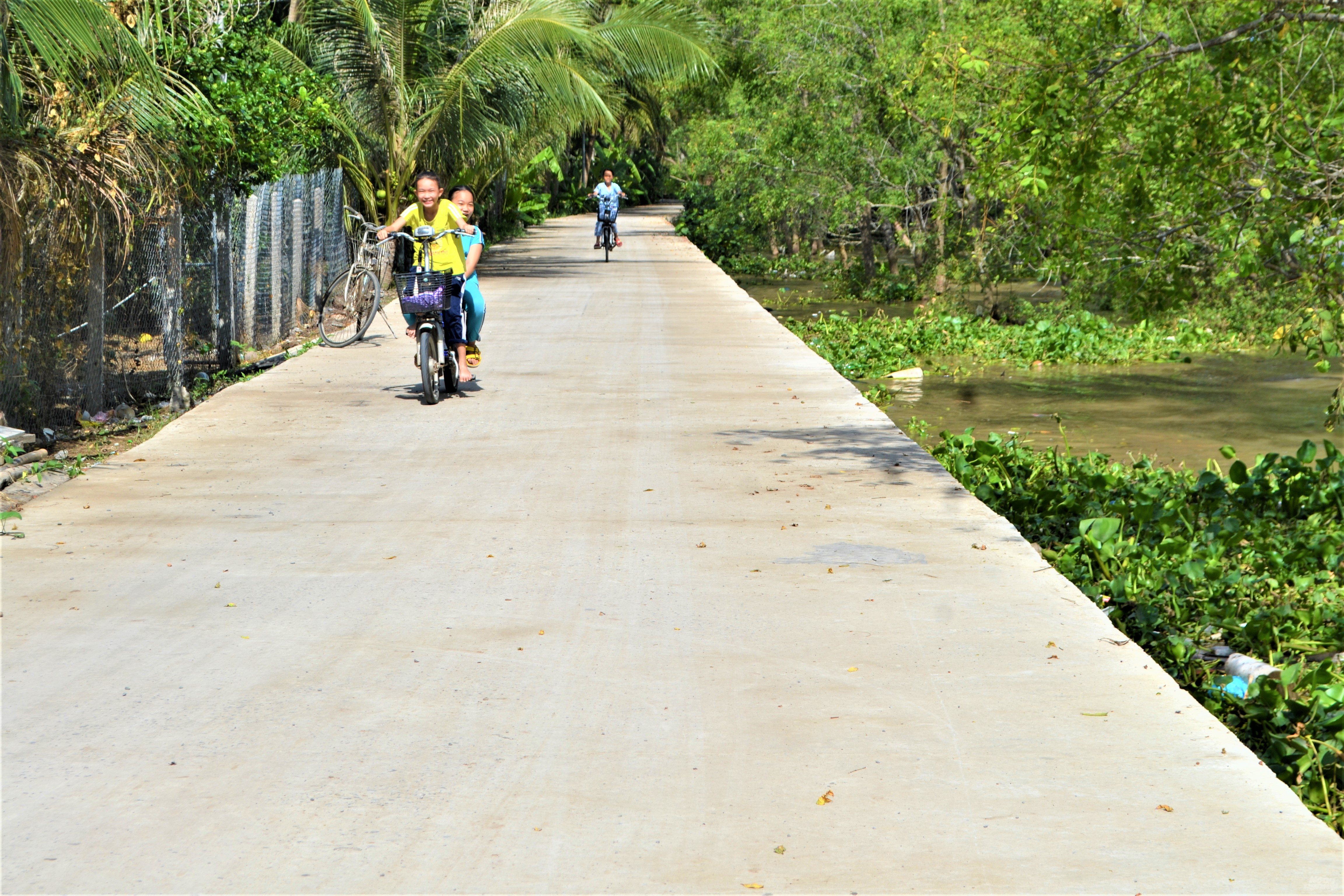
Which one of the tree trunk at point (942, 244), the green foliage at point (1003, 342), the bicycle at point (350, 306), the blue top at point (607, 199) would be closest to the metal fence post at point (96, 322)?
the bicycle at point (350, 306)

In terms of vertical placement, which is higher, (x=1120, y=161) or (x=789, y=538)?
(x=1120, y=161)

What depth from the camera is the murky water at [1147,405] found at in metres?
14.4

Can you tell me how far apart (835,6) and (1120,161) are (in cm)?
1649

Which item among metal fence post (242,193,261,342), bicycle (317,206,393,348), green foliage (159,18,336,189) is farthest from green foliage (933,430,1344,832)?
metal fence post (242,193,261,342)

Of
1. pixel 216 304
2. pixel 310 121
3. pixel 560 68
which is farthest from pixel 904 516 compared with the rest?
pixel 560 68

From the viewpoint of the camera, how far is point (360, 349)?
53.0ft

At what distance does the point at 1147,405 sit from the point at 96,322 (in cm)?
1145

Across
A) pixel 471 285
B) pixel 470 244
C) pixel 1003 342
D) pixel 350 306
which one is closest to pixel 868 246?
pixel 1003 342

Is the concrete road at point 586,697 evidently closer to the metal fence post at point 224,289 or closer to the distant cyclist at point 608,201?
the metal fence post at point 224,289

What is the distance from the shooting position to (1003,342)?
21.9 meters

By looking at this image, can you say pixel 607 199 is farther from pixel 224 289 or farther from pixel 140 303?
pixel 140 303

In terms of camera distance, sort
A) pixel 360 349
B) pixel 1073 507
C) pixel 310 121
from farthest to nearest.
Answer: pixel 310 121 < pixel 360 349 < pixel 1073 507

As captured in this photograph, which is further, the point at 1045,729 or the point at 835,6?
the point at 835,6

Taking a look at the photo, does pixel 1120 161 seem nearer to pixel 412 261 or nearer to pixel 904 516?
pixel 904 516
